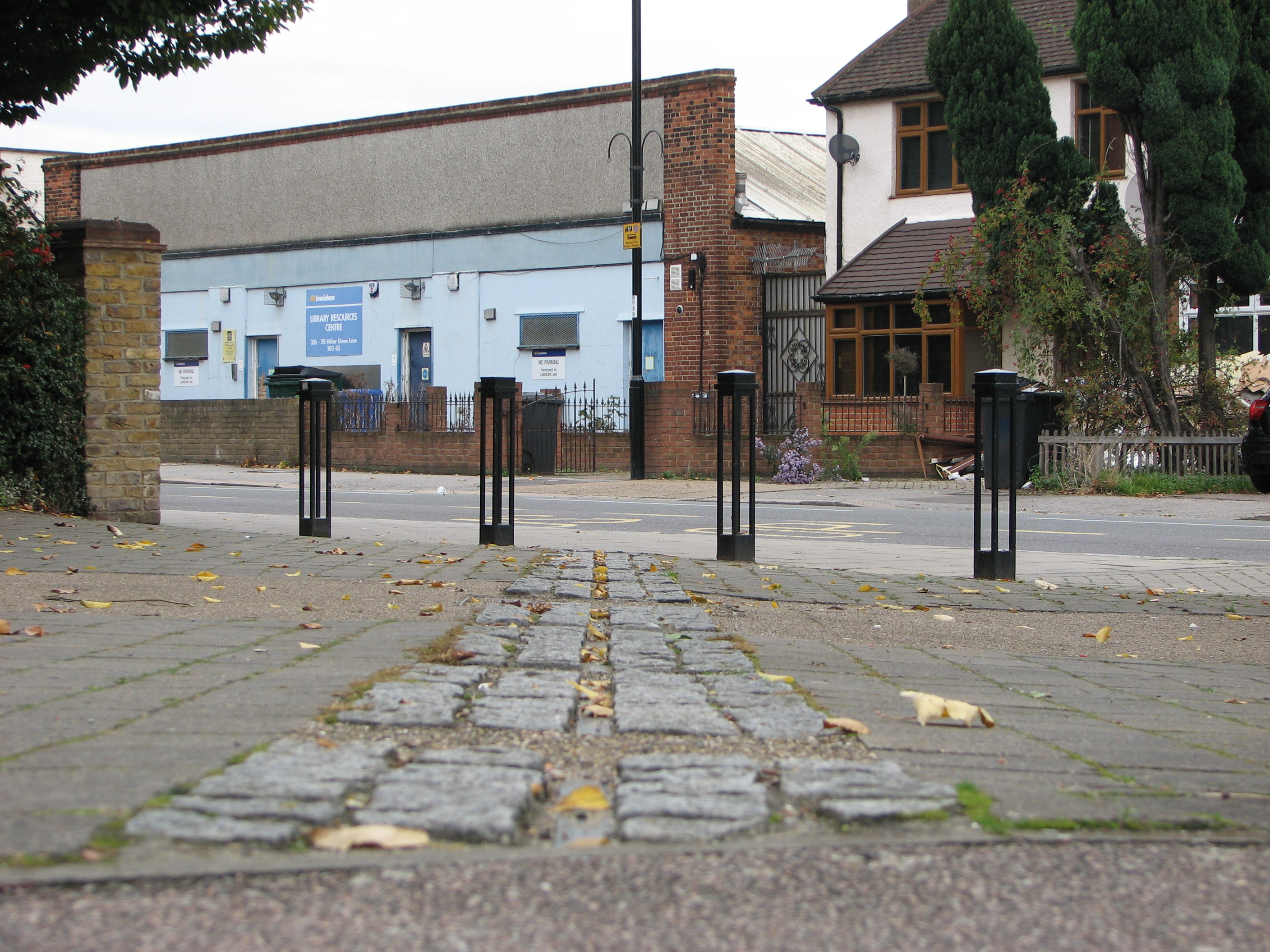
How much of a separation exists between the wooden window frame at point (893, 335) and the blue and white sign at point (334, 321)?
11.3 metres

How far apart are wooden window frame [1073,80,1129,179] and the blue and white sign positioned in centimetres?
1569

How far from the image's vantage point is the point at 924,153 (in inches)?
934

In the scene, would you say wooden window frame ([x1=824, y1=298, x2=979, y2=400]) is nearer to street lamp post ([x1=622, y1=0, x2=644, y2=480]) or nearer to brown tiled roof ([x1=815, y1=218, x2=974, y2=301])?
brown tiled roof ([x1=815, y1=218, x2=974, y2=301])

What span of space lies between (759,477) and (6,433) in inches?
531

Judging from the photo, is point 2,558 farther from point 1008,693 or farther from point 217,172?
point 217,172

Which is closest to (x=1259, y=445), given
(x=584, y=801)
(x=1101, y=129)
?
(x=1101, y=129)

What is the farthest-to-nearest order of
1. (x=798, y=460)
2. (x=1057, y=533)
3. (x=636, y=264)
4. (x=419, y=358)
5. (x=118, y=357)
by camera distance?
1. (x=419, y=358)
2. (x=636, y=264)
3. (x=798, y=460)
4. (x=1057, y=533)
5. (x=118, y=357)

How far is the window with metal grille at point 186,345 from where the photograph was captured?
31906mm

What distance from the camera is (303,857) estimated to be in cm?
242

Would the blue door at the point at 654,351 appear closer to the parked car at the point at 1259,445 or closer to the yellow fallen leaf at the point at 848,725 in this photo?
the parked car at the point at 1259,445

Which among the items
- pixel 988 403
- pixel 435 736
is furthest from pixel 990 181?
pixel 435 736

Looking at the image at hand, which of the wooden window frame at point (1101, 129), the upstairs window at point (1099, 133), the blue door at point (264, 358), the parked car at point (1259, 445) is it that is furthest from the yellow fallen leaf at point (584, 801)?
the blue door at point (264, 358)

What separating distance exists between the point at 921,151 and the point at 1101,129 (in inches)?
124

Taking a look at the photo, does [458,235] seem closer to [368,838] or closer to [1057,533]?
[1057,533]
